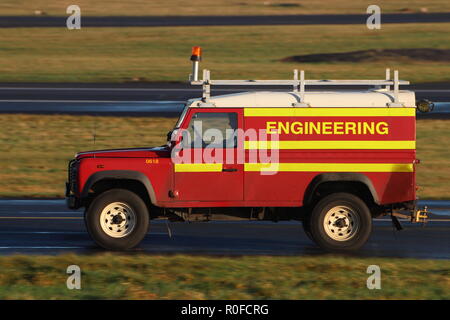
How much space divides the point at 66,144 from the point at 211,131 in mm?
13151

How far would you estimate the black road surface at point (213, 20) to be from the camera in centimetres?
5884

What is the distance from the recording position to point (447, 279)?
12219 mm

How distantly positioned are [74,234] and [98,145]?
1071 centimetres

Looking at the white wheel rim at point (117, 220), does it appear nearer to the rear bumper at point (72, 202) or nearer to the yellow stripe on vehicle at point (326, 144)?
the rear bumper at point (72, 202)

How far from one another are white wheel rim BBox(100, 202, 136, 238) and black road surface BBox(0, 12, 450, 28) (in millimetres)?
44228

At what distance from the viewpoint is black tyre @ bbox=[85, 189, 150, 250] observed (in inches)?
580

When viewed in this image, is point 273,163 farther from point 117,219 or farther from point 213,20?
point 213,20

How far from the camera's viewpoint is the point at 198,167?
14797 millimetres

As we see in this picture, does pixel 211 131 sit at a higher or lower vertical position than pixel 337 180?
higher

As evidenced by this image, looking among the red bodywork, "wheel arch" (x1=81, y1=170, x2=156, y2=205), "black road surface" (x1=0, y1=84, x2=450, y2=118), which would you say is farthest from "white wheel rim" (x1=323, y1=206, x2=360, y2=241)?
"black road surface" (x1=0, y1=84, x2=450, y2=118)

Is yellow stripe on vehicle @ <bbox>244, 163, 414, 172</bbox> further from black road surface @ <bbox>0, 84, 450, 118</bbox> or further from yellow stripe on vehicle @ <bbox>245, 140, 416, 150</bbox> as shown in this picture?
black road surface @ <bbox>0, 84, 450, 118</bbox>

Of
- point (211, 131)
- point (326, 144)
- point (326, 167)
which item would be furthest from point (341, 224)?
point (211, 131)

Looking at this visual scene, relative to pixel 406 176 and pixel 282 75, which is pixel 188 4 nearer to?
pixel 282 75
